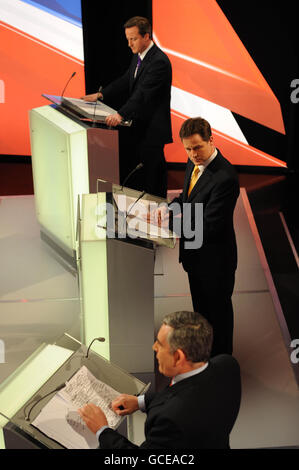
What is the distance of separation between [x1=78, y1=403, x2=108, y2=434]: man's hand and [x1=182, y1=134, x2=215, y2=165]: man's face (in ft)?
4.61

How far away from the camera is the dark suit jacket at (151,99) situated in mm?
4227

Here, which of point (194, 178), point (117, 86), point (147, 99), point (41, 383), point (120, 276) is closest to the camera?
point (41, 383)

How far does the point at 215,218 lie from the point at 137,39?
1784mm

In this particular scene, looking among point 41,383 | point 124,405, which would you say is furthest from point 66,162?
point 124,405

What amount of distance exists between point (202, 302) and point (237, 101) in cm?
333

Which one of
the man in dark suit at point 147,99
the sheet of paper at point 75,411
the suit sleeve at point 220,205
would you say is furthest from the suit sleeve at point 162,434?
the man in dark suit at point 147,99

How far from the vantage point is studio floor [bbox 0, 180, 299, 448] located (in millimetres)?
3111

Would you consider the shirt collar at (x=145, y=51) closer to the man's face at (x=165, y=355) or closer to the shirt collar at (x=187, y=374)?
the man's face at (x=165, y=355)

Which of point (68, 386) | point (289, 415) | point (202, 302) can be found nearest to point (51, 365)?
point (68, 386)

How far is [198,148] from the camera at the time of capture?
2.96 meters

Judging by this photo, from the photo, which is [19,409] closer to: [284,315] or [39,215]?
[284,315]

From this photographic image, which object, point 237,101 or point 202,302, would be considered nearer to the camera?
point 202,302

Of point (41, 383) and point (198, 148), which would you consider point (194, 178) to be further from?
point (41, 383)

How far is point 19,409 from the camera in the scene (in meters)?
2.12
